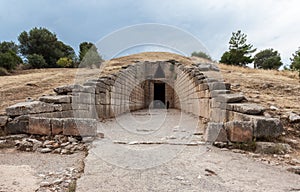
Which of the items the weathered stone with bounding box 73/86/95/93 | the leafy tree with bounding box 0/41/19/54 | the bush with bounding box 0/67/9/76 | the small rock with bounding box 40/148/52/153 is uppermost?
the leafy tree with bounding box 0/41/19/54

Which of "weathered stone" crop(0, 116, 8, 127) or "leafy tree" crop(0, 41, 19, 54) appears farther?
"leafy tree" crop(0, 41, 19, 54)

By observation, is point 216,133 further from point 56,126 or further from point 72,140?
point 56,126

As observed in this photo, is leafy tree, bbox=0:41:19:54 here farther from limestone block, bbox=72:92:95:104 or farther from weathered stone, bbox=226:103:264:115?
weathered stone, bbox=226:103:264:115

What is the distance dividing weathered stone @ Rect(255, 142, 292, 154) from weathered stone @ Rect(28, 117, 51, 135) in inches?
130

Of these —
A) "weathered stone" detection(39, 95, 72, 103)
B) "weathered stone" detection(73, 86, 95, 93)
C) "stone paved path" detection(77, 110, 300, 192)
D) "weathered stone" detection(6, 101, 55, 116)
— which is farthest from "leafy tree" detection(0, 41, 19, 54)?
"stone paved path" detection(77, 110, 300, 192)

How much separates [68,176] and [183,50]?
4.09 m

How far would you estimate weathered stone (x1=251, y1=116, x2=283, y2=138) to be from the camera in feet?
11.5

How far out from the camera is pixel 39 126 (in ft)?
12.3

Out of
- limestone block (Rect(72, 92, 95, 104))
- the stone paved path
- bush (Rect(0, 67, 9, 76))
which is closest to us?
the stone paved path

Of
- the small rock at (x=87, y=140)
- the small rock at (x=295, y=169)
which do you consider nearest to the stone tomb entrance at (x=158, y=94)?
the small rock at (x=87, y=140)

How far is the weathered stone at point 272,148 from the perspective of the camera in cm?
325

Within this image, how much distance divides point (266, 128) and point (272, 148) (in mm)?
368

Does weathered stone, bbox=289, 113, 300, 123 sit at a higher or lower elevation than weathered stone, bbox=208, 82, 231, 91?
lower

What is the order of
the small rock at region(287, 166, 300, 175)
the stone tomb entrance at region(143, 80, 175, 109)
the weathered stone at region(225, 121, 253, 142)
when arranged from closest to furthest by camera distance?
1. the small rock at region(287, 166, 300, 175)
2. the weathered stone at region(225, 121, 253, 142)
3. the stone tomb entrance at region(143, 80, 175, 109)
